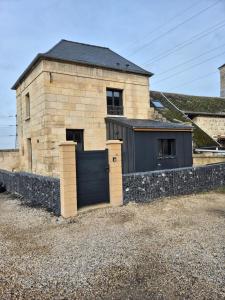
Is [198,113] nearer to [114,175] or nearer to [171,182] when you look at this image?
[171,182]

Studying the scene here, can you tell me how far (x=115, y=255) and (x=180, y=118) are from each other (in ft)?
53.1

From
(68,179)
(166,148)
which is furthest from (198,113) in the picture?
(68,179)

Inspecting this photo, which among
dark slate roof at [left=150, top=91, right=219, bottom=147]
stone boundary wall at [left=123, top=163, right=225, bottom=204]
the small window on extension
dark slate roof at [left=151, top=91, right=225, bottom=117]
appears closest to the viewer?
stone boundary wall at [left=123, top=163, right=225, bottom=204]

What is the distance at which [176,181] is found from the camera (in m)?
10.2

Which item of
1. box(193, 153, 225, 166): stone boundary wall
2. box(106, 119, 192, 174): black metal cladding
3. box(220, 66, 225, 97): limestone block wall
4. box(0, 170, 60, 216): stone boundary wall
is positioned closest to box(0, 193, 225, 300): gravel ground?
box(0, 170, 60, 216): stone boundary wall

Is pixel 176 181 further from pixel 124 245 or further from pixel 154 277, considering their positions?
pixel 154 277

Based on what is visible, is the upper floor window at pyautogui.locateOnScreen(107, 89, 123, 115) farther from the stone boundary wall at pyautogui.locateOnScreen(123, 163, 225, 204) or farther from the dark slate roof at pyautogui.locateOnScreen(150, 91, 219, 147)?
the stone boundary wall at pyautogui.locateOnScreen(123, 163, 225, 204)

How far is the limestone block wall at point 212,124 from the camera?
22.2 meters

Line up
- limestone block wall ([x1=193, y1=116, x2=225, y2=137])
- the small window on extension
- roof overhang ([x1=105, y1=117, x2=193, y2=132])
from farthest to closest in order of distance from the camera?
1. limestone block wall ([x1=193, y1=116, x2=225, y2=137])
2. the small window on extension
3. roof overhang ([x1=105, y1=117, x2=193, y2=132])

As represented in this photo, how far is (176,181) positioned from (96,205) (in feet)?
11.3

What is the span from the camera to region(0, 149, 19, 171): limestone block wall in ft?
66.4

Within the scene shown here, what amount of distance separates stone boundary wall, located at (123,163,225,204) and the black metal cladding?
3.17 meters

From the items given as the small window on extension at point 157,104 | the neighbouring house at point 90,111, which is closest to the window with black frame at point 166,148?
the neighbouring house at point 90,111

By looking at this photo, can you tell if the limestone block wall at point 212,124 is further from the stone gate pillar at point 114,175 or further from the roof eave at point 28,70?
the stone gate pillar at point 114,175
